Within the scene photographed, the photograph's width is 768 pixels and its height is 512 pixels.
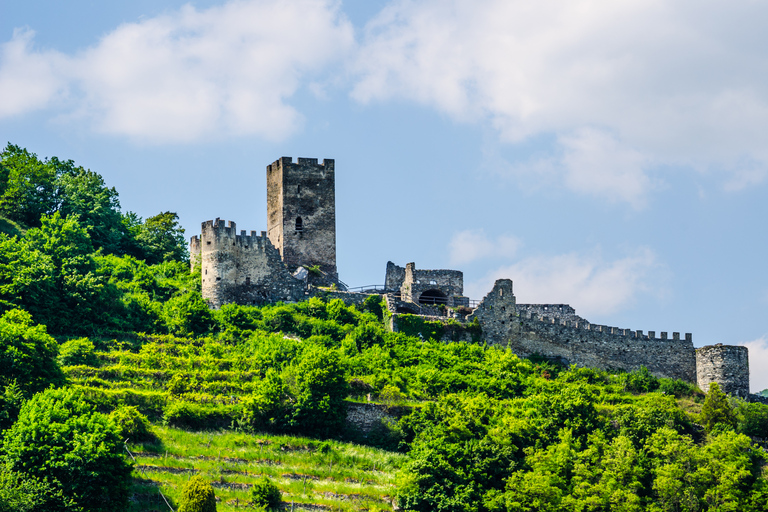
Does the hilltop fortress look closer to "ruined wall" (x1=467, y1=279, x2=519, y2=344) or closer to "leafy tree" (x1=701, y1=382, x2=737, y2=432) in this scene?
"ruined wall" (x1=467, y1=279, x2=519, y2=344)

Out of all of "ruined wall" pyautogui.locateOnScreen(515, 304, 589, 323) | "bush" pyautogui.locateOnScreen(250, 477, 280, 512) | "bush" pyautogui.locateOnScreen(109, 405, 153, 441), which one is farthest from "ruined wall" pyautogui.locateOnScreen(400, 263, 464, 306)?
"bush" pyautogui.locateOnScreen(250, 477, 280, 512)

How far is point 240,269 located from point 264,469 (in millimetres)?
17584

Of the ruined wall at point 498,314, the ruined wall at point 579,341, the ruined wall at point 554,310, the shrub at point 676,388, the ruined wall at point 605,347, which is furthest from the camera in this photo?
the ruined wall at point 554,310

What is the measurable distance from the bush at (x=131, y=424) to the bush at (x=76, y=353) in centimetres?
592

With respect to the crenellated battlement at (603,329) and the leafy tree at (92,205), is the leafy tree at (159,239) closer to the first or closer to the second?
the leafy tree at (92,205)

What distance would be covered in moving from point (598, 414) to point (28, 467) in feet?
78.6

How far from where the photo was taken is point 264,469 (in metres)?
44.5

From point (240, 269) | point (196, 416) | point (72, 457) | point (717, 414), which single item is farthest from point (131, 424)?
point (717, 414)

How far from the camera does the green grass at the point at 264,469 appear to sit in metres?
42.0

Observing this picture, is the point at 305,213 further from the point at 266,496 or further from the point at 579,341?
the point at 266,496

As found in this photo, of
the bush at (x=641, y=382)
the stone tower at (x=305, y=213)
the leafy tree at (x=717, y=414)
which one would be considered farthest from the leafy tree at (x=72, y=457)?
the bush at (x=641, y=382)

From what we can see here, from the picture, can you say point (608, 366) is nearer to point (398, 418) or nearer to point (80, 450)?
point (398, 418)

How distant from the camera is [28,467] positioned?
39344 millimetres

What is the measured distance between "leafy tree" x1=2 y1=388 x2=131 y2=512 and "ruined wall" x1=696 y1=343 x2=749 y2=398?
32969mm
